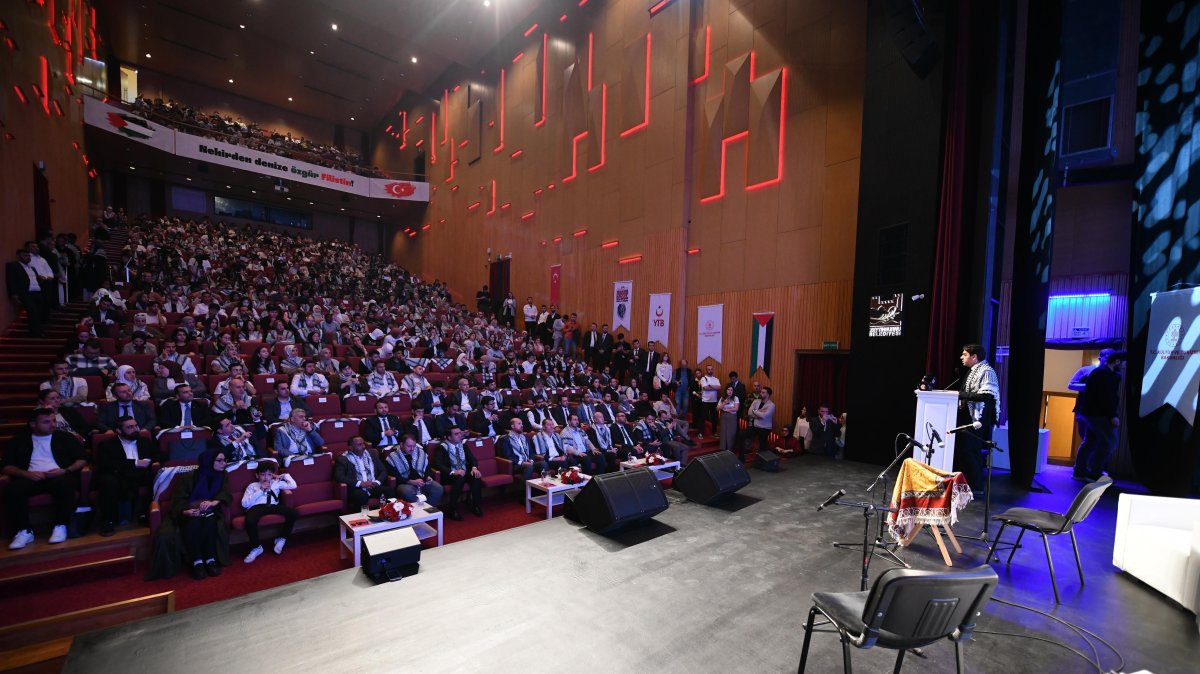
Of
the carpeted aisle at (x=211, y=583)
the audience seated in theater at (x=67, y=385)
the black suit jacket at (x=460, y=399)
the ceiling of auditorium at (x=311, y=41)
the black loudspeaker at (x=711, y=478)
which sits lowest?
the carpeted aisle at (x=211, y=583)

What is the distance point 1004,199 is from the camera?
22.1 ft

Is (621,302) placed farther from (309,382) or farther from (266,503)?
(266,503)

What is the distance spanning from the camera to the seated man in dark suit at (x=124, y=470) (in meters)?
3.83

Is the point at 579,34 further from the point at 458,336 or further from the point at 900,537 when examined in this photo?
the point at 900,537

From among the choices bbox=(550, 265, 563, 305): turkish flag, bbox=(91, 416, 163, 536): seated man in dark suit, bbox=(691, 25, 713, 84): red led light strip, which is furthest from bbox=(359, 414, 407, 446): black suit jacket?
bbox=(691, 25, 713, 84): red led light strip

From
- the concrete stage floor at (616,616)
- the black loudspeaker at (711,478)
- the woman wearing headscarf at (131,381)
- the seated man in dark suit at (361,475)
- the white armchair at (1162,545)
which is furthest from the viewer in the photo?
the woman wearing headscarf at (131,381)

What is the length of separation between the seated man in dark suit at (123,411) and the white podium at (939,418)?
7058mm

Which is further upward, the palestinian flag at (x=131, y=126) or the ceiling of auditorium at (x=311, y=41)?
the ceiling of auditorium at (x=311, y=41)

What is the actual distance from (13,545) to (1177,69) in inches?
423

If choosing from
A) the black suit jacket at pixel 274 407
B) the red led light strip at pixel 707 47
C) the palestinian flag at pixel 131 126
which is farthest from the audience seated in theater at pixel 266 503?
the palestinian flag at pixel 131 126

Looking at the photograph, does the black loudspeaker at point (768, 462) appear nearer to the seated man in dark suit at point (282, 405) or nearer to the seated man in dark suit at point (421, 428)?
the seated man in dark suit at point (421, 428)

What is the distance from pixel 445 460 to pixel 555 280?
7.63 m

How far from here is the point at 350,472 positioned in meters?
4.67

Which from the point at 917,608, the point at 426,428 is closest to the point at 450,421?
the point at 426,428
